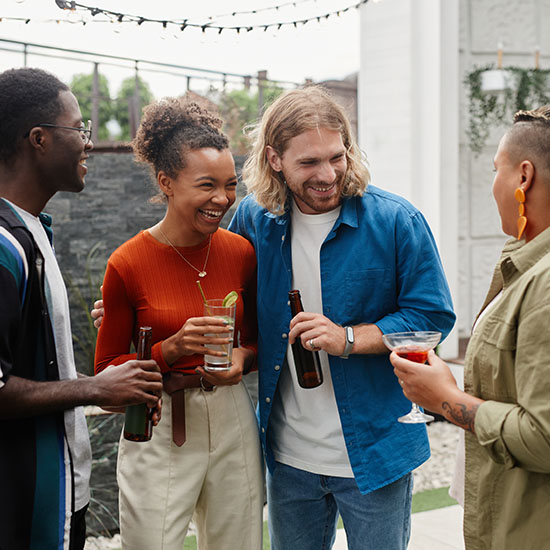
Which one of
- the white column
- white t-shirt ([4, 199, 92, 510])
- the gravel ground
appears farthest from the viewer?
the white column

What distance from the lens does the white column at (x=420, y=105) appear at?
6.13 m

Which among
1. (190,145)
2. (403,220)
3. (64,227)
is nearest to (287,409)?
(403,220)

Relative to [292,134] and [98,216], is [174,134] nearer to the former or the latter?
[292,134]

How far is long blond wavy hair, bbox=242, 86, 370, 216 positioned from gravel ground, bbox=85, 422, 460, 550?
9.07 feet

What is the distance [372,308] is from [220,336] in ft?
1.67

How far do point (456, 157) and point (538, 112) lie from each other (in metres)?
4.83

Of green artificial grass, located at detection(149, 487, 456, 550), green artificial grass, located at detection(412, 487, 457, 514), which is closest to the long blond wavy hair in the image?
green artificial grass, located at detection(149, 487, 456, 550)

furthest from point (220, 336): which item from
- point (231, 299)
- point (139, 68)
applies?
point (139, 68)

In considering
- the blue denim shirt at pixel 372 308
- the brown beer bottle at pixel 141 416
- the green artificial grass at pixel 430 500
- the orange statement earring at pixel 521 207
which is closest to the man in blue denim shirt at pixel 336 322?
the blue denim shirt at pixel 372 308

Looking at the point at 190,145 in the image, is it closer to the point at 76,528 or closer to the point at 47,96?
the point at 47,96

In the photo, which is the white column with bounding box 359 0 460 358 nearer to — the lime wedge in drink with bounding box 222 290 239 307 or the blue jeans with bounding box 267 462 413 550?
the blue jeans with bounding box 267 462 413 550

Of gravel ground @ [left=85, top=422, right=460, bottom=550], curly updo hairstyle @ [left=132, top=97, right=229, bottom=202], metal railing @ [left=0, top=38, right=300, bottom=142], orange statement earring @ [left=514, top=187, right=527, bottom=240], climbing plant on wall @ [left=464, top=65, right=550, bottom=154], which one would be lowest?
gravel ground @ [left=85, top=422, right=460, bottom=550]

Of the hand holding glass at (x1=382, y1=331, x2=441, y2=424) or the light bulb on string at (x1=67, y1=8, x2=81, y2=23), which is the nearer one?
the hand holding glass at (x1=382, y1=331, x2=441, y2=424)

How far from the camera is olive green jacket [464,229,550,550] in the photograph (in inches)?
55.4
